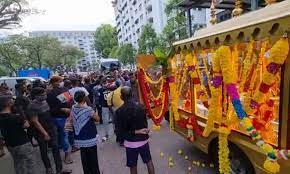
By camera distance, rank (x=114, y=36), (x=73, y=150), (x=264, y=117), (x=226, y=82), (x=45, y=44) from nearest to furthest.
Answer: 1. (x=226, y=82)
2. (x=264, y=117)
3. (x=73, y=150)
4. (x=45, y=44)
5. (x=114, y=36)

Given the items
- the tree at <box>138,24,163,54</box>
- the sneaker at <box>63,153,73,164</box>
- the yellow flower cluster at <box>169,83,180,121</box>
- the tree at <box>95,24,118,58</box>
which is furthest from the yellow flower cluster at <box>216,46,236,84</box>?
the tree at <box>95,24,118,58</box>

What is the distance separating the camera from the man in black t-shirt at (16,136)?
424 cm

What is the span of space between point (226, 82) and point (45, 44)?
41.1 metres

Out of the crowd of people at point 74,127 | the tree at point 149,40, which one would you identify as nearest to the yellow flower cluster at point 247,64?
the crowd of people at point 74,127

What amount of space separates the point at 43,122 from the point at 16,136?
74 centimetres

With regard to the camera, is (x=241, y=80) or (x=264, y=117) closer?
(x=264, y=117)

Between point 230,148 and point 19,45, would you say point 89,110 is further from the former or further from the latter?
point 19,45

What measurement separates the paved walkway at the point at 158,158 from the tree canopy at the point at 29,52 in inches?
1240

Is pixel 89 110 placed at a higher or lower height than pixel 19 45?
lower

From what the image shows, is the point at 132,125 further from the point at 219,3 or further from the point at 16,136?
the point at 219,3

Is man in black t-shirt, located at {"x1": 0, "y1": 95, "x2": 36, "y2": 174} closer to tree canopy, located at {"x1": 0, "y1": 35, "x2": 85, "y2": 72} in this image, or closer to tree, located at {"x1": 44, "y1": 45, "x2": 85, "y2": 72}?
tree canopy, located at {"x1": 0, "y1": 35, "x2": 85, "y2": 72}

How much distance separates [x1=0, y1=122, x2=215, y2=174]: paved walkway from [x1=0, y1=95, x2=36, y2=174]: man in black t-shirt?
914mm

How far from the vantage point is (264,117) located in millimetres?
3719

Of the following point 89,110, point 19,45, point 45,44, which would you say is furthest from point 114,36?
point 89,110
